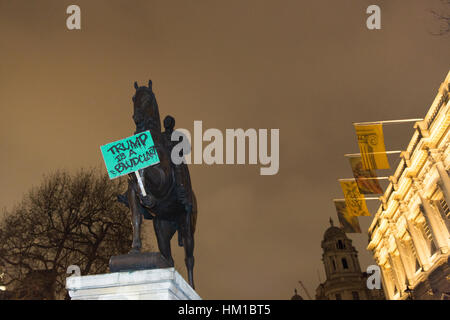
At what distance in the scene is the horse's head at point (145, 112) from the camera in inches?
215

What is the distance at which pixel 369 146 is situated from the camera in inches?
981

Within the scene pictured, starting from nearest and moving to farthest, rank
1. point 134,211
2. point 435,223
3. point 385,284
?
point 134,211, point 435,223, point 385,284

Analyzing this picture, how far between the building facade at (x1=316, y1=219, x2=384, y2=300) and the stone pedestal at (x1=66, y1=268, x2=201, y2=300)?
2999 inches

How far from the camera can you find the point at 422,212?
96.0ft

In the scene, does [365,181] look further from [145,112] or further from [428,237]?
[145,112]

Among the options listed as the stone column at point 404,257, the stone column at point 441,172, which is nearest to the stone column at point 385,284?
the stone column at point 404,257

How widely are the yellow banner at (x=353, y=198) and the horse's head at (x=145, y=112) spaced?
27932 mm

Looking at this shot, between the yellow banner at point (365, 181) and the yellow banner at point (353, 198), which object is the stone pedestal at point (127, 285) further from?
the yellow banner at point (353, 198)

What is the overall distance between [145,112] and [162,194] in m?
1.34

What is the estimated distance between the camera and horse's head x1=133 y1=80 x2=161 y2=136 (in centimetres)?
546

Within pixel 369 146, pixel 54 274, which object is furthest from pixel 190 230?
pixel 369 146

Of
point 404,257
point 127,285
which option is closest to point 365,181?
point 404,257

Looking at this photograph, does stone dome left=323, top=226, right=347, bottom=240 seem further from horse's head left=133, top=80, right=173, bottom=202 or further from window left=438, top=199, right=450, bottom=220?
horse's head left=133, top=80, right=173, bottom=202
